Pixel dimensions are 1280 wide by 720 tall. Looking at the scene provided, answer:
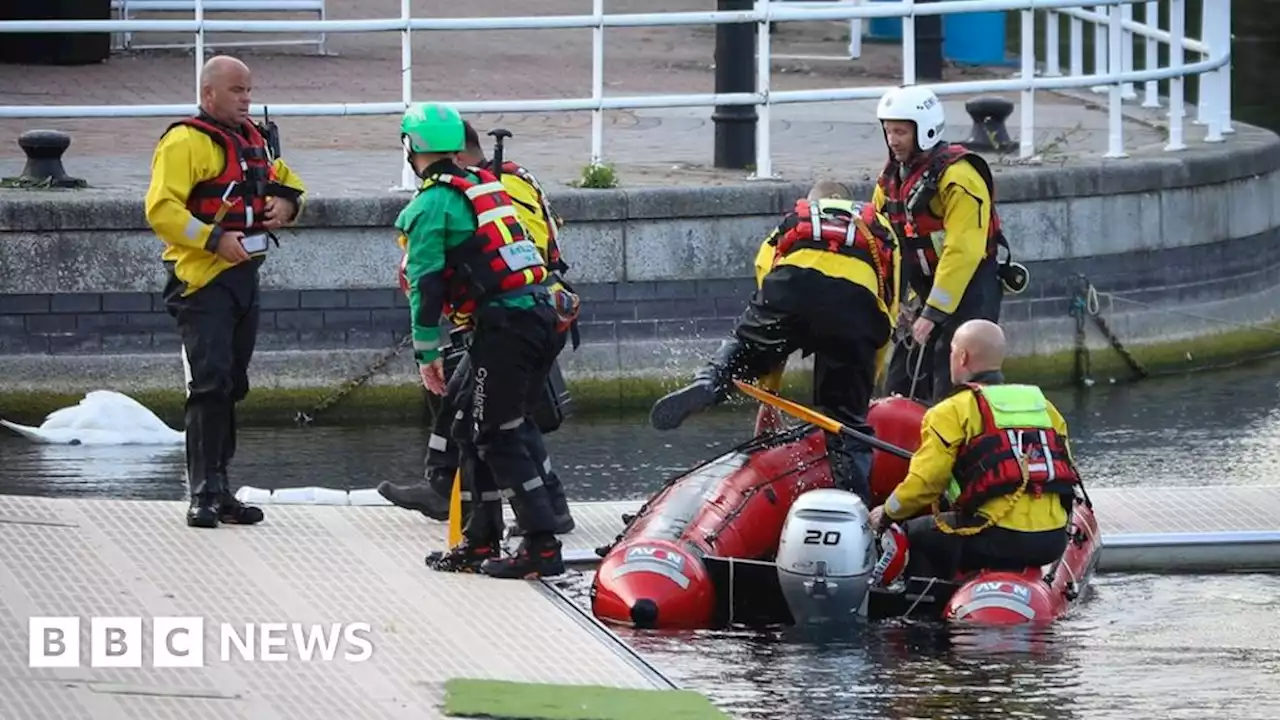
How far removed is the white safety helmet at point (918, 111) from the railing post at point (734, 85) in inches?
161

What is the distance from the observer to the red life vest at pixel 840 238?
9.52 metres

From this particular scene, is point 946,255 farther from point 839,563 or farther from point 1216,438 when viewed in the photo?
point 1216,438

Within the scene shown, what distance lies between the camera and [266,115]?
10453 mm

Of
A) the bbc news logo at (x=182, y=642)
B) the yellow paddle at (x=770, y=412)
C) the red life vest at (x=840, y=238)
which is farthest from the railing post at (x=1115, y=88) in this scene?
the bbc news logo at (x=182, y=642)

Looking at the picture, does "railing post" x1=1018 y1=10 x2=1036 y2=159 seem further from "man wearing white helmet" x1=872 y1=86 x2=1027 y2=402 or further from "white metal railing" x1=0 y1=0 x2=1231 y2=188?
"man wearing white helmet" x1=872 y1=86 x2=1027 y2=402

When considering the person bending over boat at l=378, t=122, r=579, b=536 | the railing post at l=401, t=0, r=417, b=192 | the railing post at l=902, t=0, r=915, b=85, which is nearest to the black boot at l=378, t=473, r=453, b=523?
the person bending over boat at l=378, t=122, r=579, b=536

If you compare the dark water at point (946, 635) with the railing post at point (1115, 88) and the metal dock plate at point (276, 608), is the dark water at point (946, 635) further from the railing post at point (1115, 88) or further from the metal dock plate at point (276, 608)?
the railing post at point (1115, 88)

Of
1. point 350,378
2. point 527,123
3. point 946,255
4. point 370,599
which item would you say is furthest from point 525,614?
point 527,123

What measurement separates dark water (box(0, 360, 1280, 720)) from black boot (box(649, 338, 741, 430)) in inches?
25.6

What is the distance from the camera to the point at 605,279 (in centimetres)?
1376

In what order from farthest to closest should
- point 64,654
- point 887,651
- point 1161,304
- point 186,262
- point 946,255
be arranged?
point 1161,304 → point 946,255 → point 186,262 → point 887,651 → point 64,654

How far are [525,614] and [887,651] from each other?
119 cm

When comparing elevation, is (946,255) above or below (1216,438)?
above

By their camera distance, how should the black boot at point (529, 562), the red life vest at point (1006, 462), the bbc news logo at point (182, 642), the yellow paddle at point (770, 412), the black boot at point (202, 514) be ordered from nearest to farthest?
the bbc news logo at point (182, 642)
the red life vest at point (1006, 462)
the black boot at point (529, 562)
the black boot at point (202, 514)
the yellow paddle at point (770, 412)
